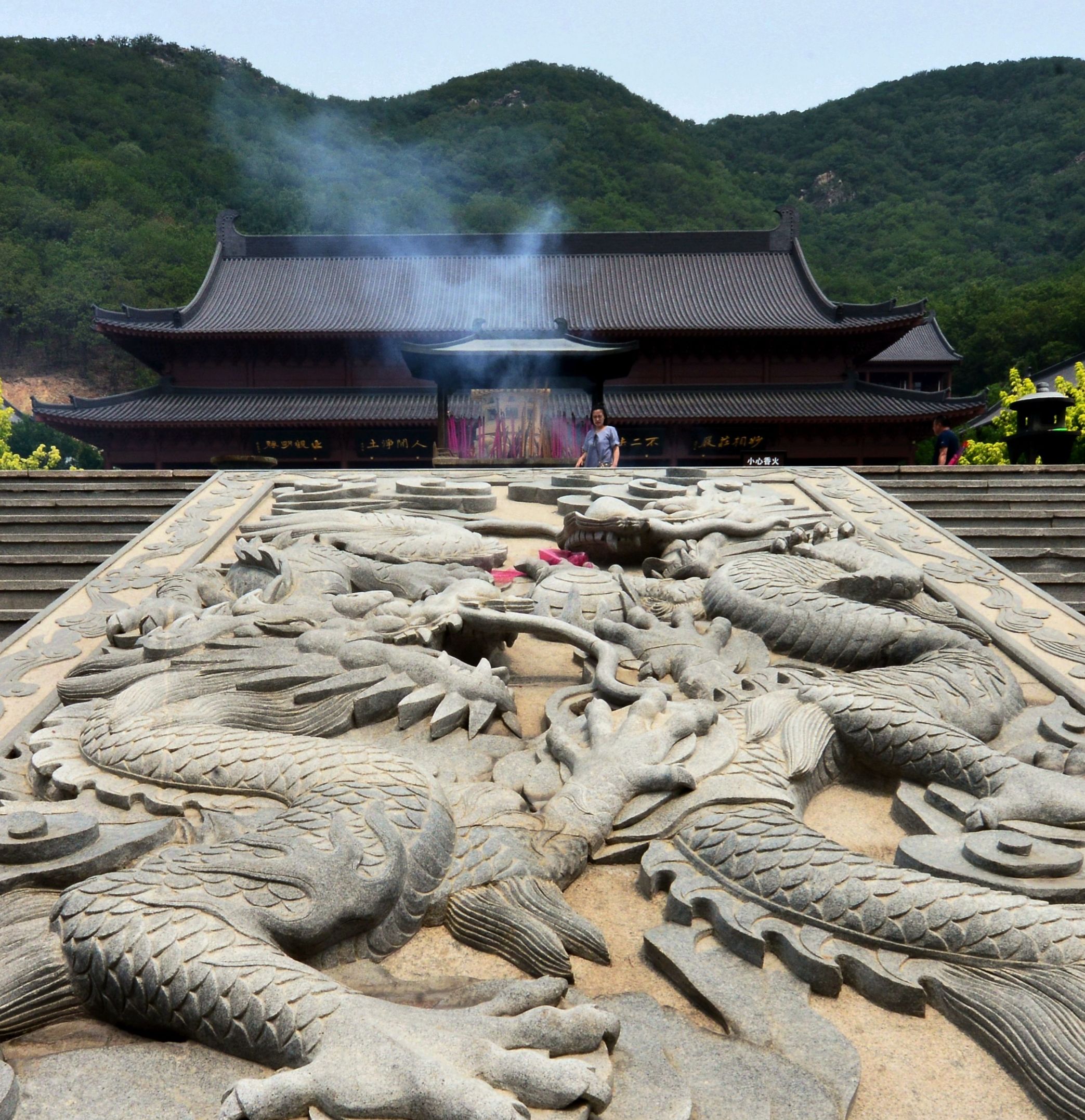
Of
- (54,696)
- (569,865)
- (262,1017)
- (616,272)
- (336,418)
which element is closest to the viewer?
(262,1017)

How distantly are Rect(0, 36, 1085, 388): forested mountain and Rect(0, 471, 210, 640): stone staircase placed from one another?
3126 centimetres

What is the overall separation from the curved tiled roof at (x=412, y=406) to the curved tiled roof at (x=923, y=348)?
11.4 meters

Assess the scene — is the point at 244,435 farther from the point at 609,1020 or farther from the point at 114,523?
the point at 609,1020

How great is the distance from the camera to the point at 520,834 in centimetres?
228

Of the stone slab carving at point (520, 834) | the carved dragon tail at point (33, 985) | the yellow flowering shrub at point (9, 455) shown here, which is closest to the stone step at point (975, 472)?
the stone slab carving at point (520, 834)

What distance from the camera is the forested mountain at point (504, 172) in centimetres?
3825

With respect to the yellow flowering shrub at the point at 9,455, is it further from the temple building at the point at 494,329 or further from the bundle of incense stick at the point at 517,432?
the bundle of incense stick at the point at 517,432

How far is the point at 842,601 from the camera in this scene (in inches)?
142

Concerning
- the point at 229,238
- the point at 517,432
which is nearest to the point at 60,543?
the point at 517,432

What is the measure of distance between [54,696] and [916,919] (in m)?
2.70

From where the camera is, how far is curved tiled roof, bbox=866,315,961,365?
28.4 meters

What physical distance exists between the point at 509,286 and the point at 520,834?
2029 centimetres

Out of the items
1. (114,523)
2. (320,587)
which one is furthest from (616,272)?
(320,587)

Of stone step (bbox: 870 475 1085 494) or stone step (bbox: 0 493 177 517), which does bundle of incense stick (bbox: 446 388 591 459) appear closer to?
stone step (bbox: 870 475 1085 494)
